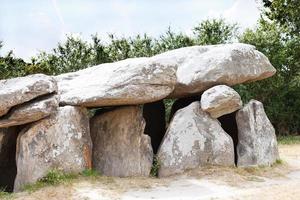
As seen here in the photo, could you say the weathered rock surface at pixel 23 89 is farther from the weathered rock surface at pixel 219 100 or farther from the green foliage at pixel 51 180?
the weathered rock surface at pixel 219 100

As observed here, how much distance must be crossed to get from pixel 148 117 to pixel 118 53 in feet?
35.3

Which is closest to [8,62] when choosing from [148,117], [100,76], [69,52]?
[69,52]

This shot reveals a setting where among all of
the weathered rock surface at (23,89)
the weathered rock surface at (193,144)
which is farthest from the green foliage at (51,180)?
the weathered rock surface at (193,144)

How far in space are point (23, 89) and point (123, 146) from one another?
8.70 ft

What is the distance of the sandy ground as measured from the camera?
971 cm

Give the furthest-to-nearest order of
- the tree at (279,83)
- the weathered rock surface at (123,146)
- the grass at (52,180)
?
the tree at (279,83) < the weathered rock surface at (123,146) < the grass at (52,180)

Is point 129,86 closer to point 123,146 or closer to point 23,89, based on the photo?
point 123,146

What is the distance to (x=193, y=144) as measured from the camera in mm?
11883

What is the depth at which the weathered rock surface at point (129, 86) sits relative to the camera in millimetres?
11211

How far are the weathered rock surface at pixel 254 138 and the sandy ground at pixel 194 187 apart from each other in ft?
1.79

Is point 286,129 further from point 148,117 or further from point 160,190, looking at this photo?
point 160,190

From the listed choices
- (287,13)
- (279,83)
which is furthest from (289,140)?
(287,13)

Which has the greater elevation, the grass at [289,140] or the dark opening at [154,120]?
the dark opening at [154,120]

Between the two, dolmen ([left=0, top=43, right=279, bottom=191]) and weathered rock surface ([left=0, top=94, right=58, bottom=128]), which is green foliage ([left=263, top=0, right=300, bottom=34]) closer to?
dolmen ([left=0, top=43, right=279, bottom=191])
